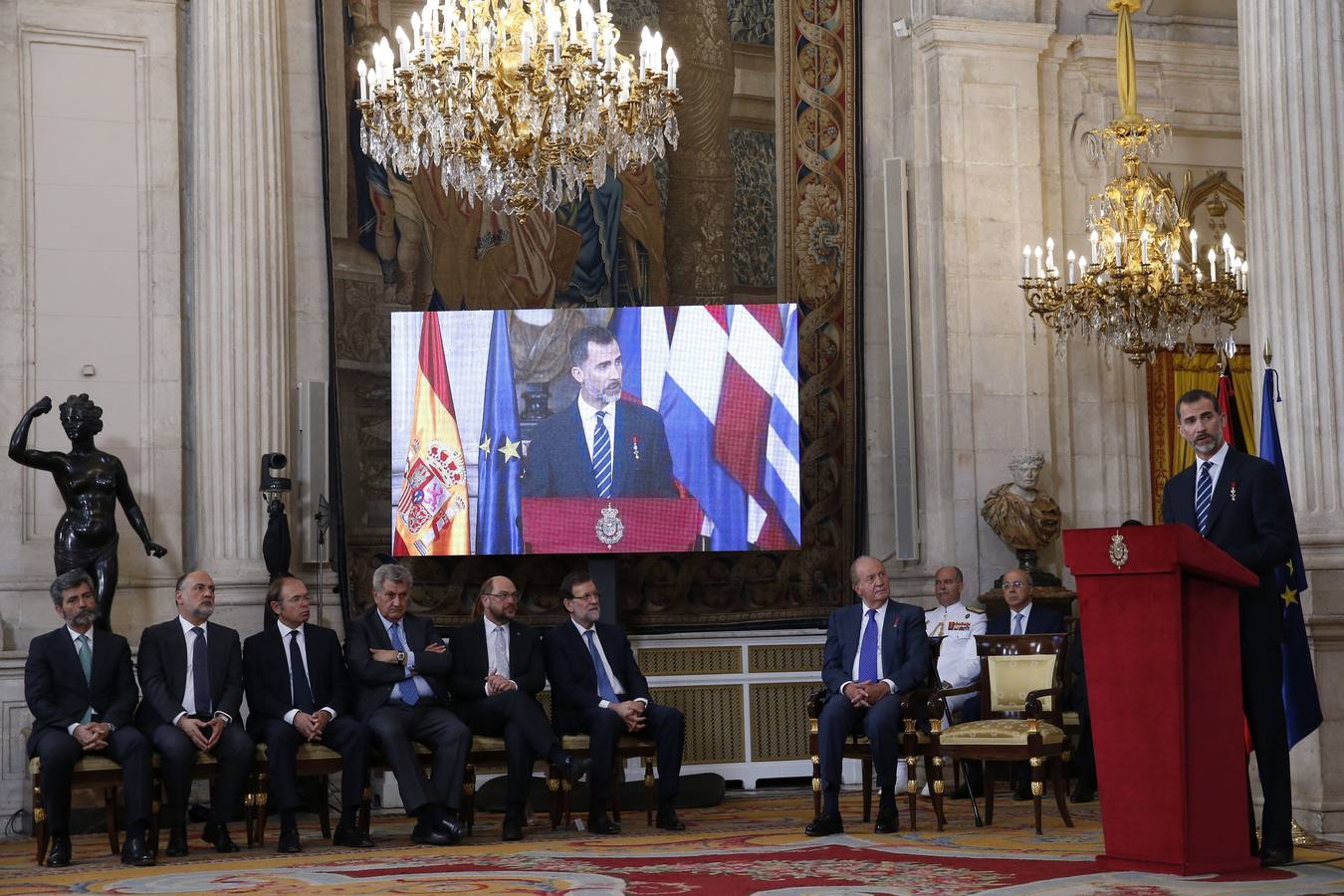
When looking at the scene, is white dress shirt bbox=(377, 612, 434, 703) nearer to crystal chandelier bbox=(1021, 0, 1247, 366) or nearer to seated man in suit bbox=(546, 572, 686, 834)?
seated man in suit bbox=(546, 572, 686, 834)

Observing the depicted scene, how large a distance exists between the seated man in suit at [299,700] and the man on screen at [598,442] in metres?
2.04

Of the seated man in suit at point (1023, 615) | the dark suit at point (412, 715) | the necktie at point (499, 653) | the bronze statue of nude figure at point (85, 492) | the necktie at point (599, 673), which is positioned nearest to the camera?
the dark suit at point (412, 715)

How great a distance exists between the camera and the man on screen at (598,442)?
32.6 feet

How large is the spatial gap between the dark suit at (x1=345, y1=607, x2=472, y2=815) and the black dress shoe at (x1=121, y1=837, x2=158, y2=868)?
1.11 metres

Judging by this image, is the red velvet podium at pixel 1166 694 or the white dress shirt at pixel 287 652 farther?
the white dress shirt at pixel 287 652

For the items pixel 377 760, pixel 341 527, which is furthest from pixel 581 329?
pixel 377 760

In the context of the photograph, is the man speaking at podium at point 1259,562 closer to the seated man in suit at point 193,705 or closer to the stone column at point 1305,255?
the stone column at point 1305,255

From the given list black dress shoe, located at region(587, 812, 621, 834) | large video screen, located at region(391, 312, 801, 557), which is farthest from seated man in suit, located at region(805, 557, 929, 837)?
large video screen, located at region(391, 312, 801, 557)

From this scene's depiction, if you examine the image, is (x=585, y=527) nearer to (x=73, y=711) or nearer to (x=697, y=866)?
(x=73, y=711)

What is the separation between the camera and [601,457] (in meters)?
9.95

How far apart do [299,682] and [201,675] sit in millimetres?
447

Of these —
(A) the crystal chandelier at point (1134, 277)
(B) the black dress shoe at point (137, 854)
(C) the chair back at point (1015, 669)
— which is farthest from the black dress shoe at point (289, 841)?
(A) the crystal chandelier at point (1134, 277)

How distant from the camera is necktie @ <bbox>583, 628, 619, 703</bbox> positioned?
8734 millimetres

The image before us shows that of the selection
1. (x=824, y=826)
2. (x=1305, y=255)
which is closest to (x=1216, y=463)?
(x=1305, y=255)
